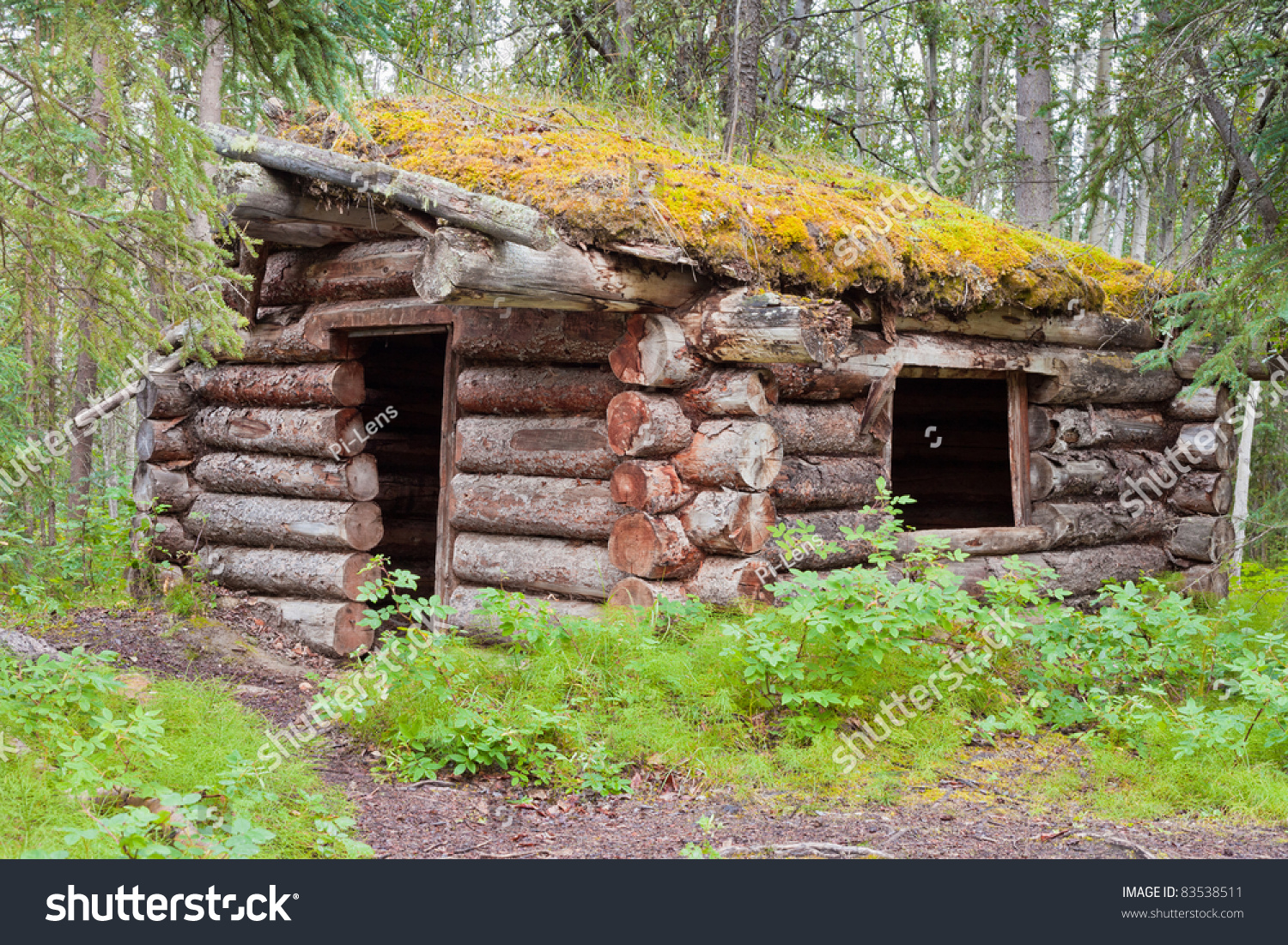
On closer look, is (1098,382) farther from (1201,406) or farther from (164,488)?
(164,488)

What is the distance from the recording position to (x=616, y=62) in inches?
435

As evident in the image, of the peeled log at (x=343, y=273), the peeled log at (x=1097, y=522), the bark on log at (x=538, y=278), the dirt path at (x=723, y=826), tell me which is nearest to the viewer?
the dirt path at (x=723, y=826)

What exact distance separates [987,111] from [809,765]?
57.6 ft

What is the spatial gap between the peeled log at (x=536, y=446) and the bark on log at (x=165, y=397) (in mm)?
2737

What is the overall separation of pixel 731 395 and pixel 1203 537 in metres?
5.00

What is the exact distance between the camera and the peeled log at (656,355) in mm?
5789

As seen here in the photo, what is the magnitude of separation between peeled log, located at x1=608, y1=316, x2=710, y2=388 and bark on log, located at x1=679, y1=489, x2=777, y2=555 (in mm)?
659

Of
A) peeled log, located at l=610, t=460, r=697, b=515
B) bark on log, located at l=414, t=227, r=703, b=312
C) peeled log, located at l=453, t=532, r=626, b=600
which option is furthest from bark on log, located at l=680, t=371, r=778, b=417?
peeled log, located at l=453, t=532, r=626, b=600

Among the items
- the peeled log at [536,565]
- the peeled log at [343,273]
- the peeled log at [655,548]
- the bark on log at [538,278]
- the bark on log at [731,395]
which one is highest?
the peeled log at [343,273]

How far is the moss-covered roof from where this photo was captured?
18.7 ft

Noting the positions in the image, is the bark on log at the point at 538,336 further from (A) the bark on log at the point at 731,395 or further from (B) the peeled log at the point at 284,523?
(B) the peeled log at the point at 284,523

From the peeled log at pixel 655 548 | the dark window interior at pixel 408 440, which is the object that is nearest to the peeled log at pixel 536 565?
the peeled log at pixel 655 548
